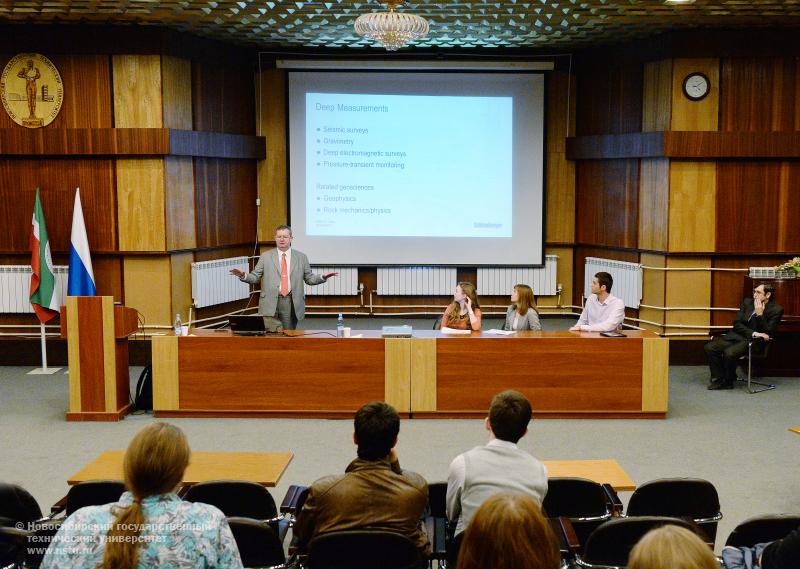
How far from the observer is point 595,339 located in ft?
24.6

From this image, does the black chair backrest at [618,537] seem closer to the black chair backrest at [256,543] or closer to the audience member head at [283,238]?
the black chair backrest at [256,543]

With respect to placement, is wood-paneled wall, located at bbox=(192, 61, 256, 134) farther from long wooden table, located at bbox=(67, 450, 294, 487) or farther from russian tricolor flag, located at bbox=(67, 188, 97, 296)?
long wooden table, located at bbox=(67, 450, 294, 487)

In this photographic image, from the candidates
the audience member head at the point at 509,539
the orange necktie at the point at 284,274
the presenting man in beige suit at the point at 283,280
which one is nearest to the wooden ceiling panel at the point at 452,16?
the presenting man in beige suit at the point at 283,280

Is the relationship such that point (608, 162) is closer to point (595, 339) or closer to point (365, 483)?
Answer: point (595, 339)

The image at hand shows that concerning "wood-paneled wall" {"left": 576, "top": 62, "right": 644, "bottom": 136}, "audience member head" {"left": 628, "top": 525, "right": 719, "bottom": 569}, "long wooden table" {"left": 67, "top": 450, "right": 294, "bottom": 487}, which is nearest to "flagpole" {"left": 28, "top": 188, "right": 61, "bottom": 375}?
"long wooden table" {"left": 67, "top": 450, "right": 294, "bottom": 487}

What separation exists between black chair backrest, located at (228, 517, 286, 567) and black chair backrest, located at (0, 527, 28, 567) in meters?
0.80

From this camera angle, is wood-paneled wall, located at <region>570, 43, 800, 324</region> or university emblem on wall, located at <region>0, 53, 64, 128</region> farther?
wood-paneled wall, located at <region>570, 43, 800, 324</region>

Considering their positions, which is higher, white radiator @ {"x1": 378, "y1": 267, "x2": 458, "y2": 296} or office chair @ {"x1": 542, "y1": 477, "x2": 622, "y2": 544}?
white radiator @ {"x1": 378, "y1": 267, "x2": 458, "y2": 296}

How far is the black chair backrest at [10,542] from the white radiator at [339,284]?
8514 millimetres

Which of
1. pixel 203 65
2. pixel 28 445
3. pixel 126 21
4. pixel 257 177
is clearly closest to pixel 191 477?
pixel 28 445

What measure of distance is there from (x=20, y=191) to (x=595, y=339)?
637 cm

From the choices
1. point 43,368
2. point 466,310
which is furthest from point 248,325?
point 43,368

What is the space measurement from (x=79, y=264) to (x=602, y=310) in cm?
532

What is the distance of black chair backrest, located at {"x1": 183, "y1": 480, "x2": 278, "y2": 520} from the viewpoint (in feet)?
12.3
